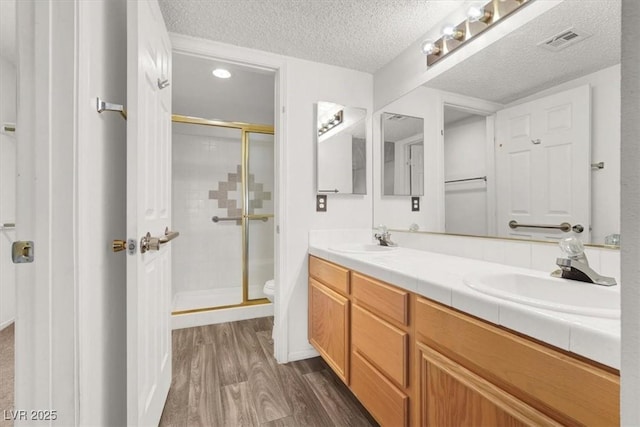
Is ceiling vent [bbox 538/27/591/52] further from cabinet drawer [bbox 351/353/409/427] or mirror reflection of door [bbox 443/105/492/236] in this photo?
cabinet drawer [bbox 351/353/409/427]

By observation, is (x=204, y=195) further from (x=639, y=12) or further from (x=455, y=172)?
(x=639, y=12)

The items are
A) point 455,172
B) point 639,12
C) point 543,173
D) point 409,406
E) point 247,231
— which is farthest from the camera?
point 247,231

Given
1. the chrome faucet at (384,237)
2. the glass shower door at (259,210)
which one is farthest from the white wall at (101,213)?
the glass shower door at (259,210)

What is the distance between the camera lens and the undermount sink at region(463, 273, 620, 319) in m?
0.68

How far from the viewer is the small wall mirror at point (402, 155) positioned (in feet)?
6.14

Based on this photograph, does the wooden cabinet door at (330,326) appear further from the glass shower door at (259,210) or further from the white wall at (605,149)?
the glass shower door at (259,210)

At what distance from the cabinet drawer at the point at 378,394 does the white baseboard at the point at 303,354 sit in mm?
646

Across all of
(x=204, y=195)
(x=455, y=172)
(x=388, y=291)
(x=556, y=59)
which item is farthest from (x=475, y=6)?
(x=204, y=195)

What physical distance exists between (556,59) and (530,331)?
1.08 m

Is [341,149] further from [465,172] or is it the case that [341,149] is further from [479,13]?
[479,13]

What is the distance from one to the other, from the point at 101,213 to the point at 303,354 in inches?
62.0

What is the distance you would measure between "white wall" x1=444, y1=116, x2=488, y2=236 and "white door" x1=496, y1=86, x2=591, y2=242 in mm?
101

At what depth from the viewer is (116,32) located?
108cm

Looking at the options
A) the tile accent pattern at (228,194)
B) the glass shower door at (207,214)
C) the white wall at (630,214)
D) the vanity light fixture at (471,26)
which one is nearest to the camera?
the white wall at (630,214)
